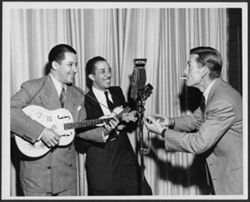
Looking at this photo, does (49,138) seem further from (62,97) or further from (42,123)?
(62,97)

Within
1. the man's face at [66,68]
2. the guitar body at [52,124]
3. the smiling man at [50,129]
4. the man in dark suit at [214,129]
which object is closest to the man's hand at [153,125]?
the man in dark suit at [214,129]

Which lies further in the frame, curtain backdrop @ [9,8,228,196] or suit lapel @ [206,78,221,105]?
curtain backdrop @ [9,8,228,196]

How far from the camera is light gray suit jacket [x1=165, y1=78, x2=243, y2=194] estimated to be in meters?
1.99

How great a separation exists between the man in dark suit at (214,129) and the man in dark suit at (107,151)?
0.20 m

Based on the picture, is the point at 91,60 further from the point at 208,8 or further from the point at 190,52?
the point at 208,8

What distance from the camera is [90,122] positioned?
85.6 inches

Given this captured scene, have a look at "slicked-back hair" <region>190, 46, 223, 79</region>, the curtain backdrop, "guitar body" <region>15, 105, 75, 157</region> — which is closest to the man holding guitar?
"guitar body" <region>15, 105, 75, 157</region>

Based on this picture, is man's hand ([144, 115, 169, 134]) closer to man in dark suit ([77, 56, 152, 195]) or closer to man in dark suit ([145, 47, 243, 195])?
man in dark suit ([145, 47, 243, 195])

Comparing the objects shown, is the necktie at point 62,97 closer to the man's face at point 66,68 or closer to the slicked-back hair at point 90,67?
the man's face at point 66,68

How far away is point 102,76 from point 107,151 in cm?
39

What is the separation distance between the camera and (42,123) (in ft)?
6.93

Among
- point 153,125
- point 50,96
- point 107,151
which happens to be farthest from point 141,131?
point 50,96

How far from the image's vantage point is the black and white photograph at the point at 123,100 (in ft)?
6.89

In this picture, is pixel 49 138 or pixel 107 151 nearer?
pixel 49 138
